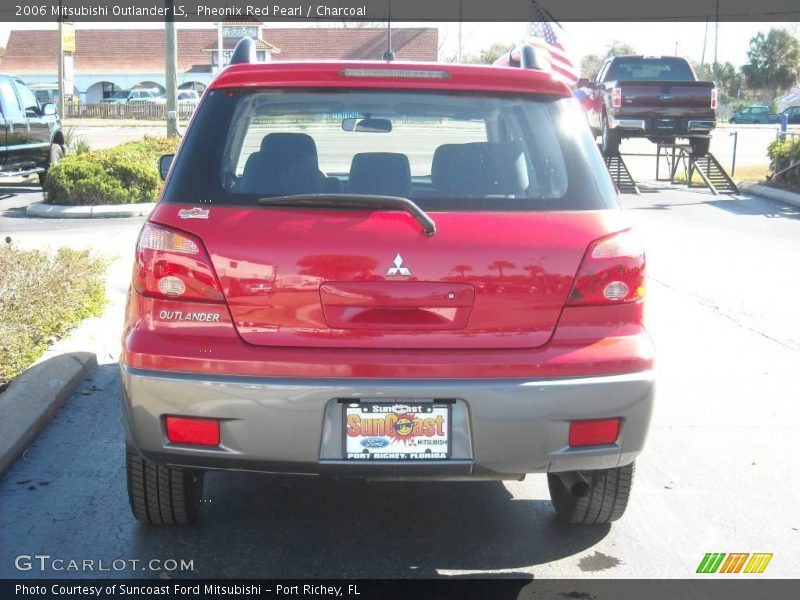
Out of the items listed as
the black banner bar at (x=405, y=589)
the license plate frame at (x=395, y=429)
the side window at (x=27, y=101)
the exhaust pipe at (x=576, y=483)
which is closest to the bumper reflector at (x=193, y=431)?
the license plate frame at (x=395, y=429)

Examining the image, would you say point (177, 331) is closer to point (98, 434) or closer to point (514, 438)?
point (514, 438)

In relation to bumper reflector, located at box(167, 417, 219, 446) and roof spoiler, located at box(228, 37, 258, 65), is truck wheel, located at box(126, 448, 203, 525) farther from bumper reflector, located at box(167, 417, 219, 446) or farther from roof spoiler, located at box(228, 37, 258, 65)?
roof spoiler, located at box(228, 37, 258, 65)

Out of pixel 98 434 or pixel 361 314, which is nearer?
pixel 361 314

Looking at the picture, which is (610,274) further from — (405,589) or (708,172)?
(708,172)

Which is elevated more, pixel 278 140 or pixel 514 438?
pixel 278 140

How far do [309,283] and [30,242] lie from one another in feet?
32.0

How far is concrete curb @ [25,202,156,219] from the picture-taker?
15.2 m

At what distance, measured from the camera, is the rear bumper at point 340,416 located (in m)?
3.45

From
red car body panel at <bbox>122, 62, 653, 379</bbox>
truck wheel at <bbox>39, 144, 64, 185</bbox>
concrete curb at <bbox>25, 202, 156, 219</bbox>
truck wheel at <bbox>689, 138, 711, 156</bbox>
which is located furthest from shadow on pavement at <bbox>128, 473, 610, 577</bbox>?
truck wheel at <bbox>689, 138, 711, 156</bbox>

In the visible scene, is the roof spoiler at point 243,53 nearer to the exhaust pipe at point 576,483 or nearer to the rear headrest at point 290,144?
the rear headrest at point 290,144

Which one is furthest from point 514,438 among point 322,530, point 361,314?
point 322,530

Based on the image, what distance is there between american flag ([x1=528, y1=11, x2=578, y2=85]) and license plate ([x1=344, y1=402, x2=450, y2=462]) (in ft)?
52.5

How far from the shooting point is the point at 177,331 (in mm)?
3557

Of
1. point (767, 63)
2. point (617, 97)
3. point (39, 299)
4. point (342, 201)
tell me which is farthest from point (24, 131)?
point (767, 63)
